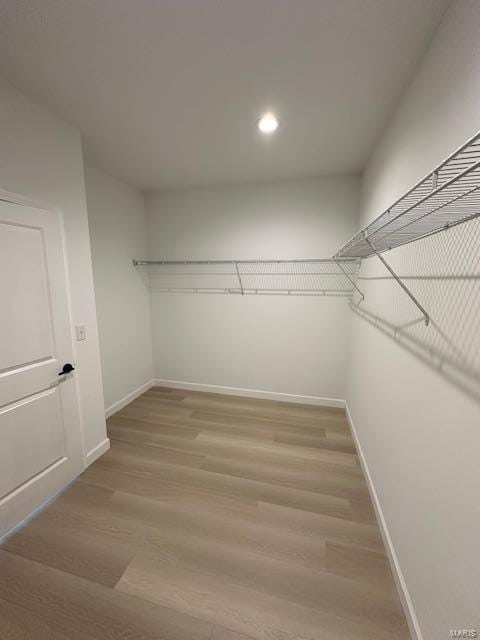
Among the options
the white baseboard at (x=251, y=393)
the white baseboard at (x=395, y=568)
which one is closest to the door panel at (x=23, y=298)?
the white baseboard at (x=251, y=393)

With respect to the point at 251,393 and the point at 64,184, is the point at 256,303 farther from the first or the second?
the point at 64,184

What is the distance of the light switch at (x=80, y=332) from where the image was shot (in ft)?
6.64

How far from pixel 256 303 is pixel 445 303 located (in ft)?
7.53

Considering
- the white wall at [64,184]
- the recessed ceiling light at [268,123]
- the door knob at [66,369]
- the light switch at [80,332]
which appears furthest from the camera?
the light switch at [80,332]

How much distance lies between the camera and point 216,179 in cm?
293

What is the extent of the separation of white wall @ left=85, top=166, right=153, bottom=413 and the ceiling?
649mm

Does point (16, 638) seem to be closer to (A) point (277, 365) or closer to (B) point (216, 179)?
(A) point (277, 365)

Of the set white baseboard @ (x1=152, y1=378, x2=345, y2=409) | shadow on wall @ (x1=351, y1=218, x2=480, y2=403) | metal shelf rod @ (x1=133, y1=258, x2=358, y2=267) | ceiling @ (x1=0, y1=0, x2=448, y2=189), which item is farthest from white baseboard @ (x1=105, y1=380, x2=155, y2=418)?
shadow on wall @ (x1=351, y1=218, x2=480, y2=403)

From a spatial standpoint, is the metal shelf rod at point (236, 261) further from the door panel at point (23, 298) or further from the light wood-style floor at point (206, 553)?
the light wood-style floor at point (206, 553)

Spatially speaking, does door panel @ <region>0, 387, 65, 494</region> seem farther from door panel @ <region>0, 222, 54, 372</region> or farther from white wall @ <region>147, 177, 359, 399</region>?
white wall @ <region>147, 177, 359, 399</region>

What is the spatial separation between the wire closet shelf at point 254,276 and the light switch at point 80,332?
1.41 metres

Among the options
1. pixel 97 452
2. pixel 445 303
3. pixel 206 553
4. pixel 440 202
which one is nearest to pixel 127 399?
pixel 97 452

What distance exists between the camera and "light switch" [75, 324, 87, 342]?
6.64 feet

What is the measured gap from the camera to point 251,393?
3422 mm
